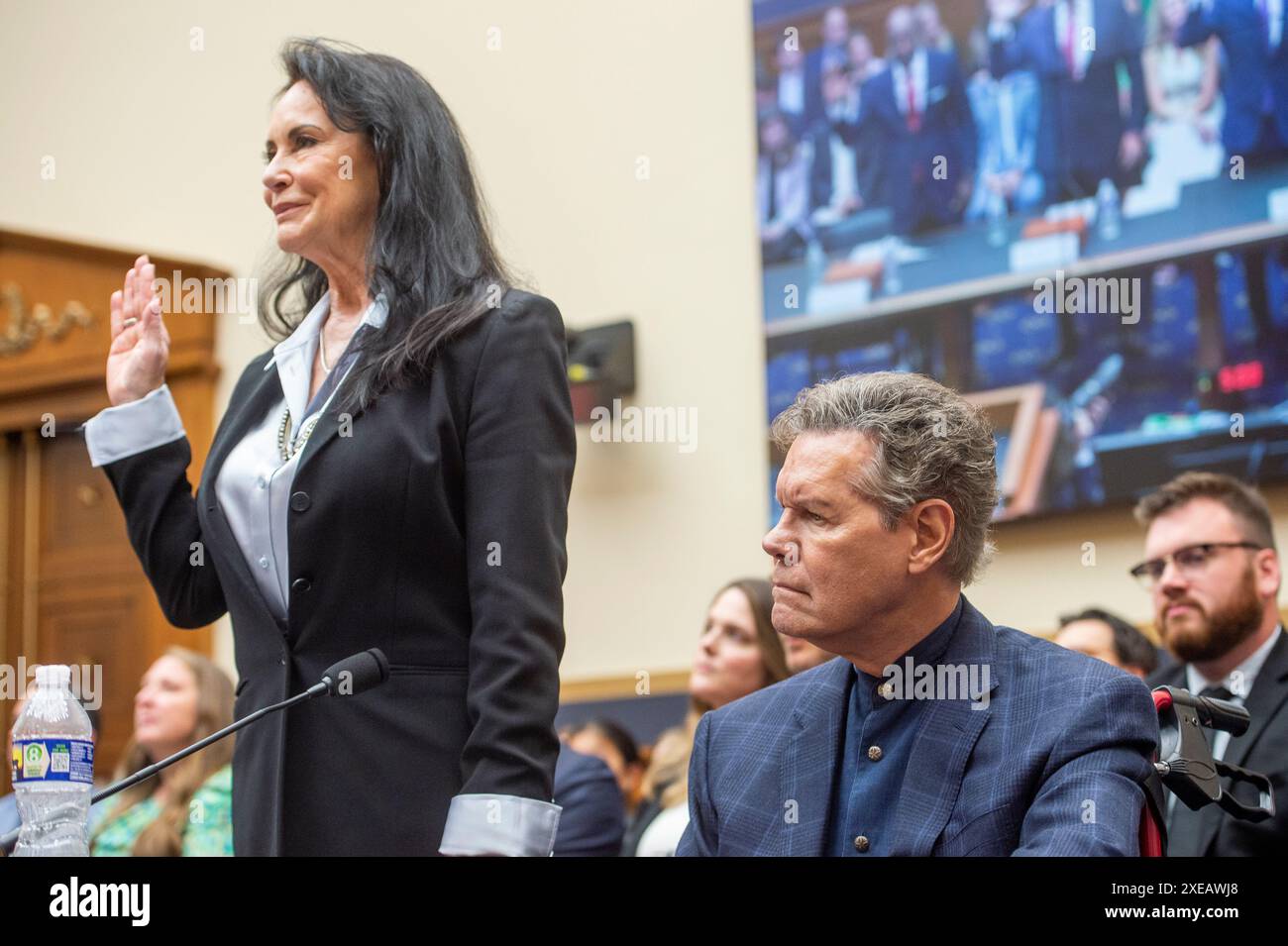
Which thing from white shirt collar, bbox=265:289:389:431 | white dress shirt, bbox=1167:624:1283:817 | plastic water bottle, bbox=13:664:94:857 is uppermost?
white shirt collar, bbox=265:289:389:431

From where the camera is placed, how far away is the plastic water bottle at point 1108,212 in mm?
4375

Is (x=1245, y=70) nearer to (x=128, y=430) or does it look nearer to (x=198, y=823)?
(x=198, y=823)

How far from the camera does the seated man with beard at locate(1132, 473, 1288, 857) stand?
314cm

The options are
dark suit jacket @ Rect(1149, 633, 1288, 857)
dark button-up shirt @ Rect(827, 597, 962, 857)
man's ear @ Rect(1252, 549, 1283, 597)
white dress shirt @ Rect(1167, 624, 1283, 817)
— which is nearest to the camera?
dark button-up shirt @ Rect(827, 597, 962, 857)

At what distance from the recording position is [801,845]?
164cm

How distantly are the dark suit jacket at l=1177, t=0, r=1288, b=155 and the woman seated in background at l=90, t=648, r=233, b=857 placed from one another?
287 centimetres

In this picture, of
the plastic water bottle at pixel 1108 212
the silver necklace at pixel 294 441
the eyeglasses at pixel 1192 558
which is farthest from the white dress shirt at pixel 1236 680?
the silver necklace at pixel 294 441

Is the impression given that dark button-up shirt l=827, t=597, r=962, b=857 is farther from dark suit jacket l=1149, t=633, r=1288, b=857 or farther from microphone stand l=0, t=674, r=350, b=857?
dark suit jacket l=1149, t=633, r=1288, b=857

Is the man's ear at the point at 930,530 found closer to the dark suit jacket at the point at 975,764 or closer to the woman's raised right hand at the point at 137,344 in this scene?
the dark suit jacket at the point at 975,764

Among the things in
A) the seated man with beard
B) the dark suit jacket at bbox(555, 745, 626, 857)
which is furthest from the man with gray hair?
the dark suit jacket at bbox(555, 745, 626, 857)

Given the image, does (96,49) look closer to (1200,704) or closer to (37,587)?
(37,587)

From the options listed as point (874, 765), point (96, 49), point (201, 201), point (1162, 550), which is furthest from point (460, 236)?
point (96, 49)

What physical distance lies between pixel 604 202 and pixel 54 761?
410 centimetres
